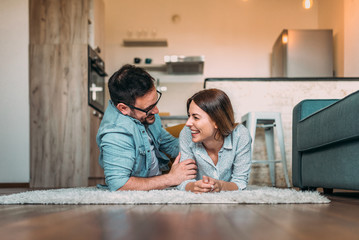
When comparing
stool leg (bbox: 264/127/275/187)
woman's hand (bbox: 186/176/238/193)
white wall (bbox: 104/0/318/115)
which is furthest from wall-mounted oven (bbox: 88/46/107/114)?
woman's hand (bbox: 186/176/238/193)

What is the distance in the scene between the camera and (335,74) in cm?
540

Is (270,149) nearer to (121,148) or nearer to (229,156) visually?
(229,156)

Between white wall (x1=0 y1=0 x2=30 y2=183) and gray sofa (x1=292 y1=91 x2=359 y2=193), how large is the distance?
267cm

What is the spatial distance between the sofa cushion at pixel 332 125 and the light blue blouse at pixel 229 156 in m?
0.45

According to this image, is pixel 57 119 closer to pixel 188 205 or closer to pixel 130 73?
pixel 130 73

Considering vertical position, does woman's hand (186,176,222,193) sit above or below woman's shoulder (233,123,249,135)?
below

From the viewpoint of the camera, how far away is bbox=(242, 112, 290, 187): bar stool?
10.8 ft

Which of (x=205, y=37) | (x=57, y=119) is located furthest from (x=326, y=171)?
(x=205, y=37)

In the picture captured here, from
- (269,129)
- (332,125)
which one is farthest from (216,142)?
(269,129)

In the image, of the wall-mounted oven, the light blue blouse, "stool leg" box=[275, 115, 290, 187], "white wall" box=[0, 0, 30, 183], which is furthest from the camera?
the wall-mounted oven

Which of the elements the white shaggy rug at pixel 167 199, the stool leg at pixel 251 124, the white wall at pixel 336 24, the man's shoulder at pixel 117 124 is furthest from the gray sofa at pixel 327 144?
the white wall at pixel 336 24

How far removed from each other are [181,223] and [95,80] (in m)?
3.90

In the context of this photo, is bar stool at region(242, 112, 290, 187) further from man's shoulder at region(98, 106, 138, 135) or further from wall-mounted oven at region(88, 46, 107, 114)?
wall-mounted oven at region(88, 46, 107, 114)

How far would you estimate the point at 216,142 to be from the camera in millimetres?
1873
